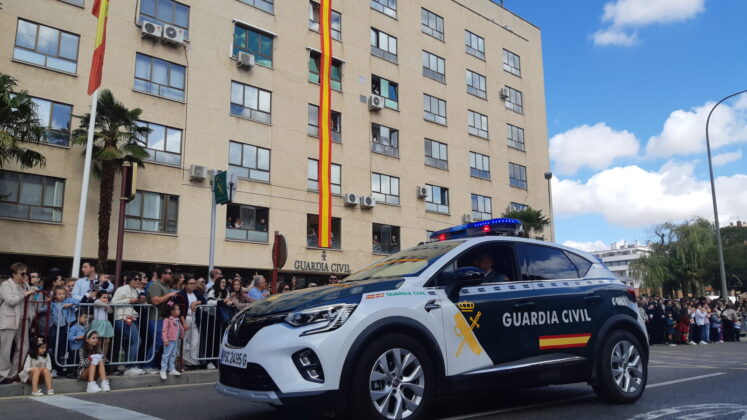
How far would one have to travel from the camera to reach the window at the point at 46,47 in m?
20.5

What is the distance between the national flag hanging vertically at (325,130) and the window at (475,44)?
11.6 meters

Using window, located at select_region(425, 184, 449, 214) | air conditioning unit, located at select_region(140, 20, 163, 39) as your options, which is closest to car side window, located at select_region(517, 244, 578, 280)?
air conditioning unit, located at select_region(140, 20, 163, 39)

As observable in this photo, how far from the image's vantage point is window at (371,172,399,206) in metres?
30.7

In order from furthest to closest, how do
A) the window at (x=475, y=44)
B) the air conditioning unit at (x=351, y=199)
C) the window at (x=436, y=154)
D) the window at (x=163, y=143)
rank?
1. the window at (x=475, y=44)
2. the window at (x=436, y=154)
3. the air conditioning unit at (x=351, y=199)
4. the window at (x=163, y=143)

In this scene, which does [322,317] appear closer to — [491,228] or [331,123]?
[491,228]

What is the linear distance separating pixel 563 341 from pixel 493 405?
989 mm

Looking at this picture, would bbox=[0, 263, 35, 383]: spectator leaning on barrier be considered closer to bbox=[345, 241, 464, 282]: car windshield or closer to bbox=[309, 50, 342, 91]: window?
bbox=[345, 241, 464, 282]: car windshield

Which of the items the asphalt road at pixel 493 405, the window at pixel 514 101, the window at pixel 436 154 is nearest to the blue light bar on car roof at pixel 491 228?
the asphalt road at pixel 493 405

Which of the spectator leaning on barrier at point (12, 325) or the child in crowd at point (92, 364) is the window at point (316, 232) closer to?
the child in crowd at point (92, 364)

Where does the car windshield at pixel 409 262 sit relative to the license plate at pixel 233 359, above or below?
above

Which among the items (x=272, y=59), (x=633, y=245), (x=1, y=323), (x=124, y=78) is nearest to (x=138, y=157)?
(x=124, y=78)

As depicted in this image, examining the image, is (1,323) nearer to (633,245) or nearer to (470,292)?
(470,292)

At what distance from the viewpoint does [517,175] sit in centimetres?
3997

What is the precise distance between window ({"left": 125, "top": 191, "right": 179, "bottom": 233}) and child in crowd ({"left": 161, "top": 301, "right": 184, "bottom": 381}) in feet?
45.8
